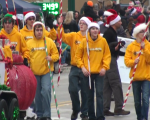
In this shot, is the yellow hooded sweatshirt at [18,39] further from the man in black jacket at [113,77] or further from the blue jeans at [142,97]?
the blue jeans at [142,97]

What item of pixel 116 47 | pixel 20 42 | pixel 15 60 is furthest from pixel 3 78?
pixel 116 47

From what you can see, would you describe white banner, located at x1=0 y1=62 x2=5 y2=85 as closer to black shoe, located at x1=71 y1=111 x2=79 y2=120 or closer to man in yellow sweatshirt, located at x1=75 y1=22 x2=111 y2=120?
man in yellow sweatshirt, located at x1=75 y1=22 x2=111 y2=120

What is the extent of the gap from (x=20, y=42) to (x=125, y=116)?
2698 mm

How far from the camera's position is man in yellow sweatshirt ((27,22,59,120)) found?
1112cm

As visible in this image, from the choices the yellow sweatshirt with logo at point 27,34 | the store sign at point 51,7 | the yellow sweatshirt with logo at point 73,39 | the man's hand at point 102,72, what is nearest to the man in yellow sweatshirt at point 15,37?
the yellow sweatshirt with logo at point 27,34

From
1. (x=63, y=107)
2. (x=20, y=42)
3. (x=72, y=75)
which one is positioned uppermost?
(x=20, y=42)

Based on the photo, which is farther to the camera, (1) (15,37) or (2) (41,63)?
(2) (41,63)

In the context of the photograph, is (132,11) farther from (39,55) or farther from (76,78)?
(39,55)

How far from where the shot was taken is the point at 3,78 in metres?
8.86

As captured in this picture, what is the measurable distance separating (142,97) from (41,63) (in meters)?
2.06

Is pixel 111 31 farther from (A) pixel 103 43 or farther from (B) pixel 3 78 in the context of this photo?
(B) pixel 3 78

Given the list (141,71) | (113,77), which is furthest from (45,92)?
(141,71)

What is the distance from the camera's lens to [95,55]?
10891 mm

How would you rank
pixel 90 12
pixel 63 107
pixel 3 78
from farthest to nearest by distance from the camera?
pixel 90 12 < pixel 63 107 < pixel 3 78
